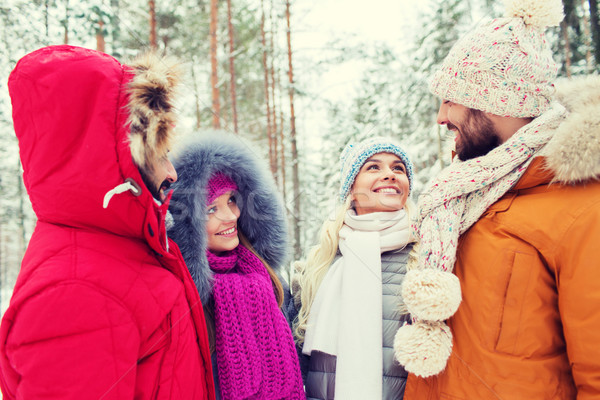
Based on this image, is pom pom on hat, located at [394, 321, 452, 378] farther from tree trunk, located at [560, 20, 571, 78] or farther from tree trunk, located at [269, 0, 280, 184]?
tree trunk, located at [560, 20, 571, 78]

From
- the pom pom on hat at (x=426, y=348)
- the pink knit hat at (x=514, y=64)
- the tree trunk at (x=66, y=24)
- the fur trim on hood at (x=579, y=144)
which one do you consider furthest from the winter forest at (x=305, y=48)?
the fur trim on hood at (x=579, y=144)

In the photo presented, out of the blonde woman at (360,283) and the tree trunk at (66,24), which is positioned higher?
the tree trunk at (66,24)

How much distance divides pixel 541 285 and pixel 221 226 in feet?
5.06

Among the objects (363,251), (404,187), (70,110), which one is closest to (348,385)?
(363,251)

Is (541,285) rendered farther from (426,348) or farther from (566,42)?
(566,42)

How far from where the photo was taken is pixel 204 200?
1.97m

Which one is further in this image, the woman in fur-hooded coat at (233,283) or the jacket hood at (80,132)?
the woman in fur-hooded coat at (233,283)

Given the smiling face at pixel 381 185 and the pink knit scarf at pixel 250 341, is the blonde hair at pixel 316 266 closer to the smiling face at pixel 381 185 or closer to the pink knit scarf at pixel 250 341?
the smiling face at pixel 381 185

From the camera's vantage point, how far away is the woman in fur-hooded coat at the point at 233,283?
180 centimetres

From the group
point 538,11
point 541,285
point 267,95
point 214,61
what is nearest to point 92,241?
point 541,285

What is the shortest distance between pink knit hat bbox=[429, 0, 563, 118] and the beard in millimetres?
49

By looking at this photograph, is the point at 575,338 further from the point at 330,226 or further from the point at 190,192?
the point at 190,192

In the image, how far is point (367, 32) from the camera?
28.2ft

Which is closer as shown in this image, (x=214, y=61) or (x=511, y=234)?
(x=511, y=234)
